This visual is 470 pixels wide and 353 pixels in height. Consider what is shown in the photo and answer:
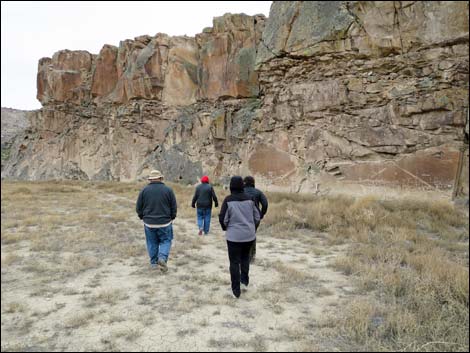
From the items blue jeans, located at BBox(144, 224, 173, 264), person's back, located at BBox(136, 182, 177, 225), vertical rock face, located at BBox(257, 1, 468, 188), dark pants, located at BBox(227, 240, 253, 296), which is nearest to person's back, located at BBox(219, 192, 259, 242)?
dark pants, located at BBox(227, 240, 253, 296)

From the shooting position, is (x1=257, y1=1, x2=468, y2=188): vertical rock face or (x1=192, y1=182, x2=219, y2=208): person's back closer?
(x1=192, y1=182, x2=219, y2=208): person's back

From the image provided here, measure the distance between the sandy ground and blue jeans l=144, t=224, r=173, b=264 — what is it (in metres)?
0.29

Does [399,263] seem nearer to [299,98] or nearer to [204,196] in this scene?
[204,196]

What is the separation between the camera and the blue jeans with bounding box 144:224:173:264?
5547 mm

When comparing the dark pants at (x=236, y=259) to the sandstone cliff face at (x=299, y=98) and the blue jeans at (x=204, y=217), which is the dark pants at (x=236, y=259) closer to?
the blue jeans at (x=204, y=217)

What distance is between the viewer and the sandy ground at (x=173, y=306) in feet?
10.6

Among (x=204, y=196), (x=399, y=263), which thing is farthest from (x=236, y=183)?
(x=204, y=196)

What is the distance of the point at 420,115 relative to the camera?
12039 millimetres

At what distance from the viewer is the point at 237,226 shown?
4469mm

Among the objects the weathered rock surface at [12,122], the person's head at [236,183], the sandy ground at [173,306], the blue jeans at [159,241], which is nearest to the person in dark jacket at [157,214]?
the blue jeans at [159,241]

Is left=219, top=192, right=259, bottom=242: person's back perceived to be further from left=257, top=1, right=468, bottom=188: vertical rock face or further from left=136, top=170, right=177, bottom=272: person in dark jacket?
left=257, top=1, right=468, bottom=188: vertical rock face

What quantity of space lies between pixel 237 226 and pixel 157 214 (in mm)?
1606

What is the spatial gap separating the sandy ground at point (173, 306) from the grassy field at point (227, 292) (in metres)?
0.01

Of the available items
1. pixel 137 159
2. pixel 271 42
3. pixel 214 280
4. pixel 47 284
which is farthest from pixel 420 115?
pixel 137 159
